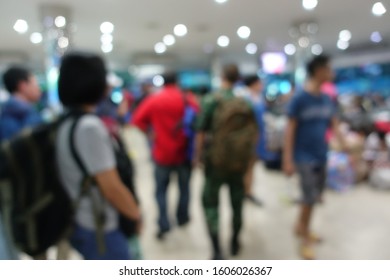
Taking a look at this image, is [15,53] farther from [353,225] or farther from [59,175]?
[353,225]

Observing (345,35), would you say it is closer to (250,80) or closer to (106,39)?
(250,80)

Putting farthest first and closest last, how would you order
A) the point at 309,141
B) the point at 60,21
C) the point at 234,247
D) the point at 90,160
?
the point at 234,247
the point at 309,141
the point at 60,21
the point at 90,160

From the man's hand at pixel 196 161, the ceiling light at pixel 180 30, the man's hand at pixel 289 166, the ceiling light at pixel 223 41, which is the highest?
the ceiling light at pixel 180 30

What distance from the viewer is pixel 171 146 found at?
241cm

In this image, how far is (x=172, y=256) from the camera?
207 cm

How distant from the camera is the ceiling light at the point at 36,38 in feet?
4.58

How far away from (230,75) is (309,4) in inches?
23.1

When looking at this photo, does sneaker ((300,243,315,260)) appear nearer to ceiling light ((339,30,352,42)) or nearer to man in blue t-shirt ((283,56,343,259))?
man in blue t-shirt ((283,56,343,259))

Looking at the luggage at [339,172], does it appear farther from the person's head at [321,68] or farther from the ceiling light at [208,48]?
the ceiling light at [208,48]

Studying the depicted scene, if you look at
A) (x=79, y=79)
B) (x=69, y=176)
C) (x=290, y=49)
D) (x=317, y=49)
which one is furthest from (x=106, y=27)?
(x=317, y=49)

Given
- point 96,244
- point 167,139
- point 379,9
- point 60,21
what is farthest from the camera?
point 167,139

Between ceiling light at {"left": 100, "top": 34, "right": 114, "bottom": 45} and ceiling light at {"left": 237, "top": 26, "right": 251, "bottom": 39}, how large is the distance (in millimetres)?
Answer: 544

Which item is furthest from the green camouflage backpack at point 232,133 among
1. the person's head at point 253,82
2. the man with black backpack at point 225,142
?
the person's head at point 253,82

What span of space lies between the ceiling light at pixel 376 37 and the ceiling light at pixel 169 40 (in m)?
0.82
